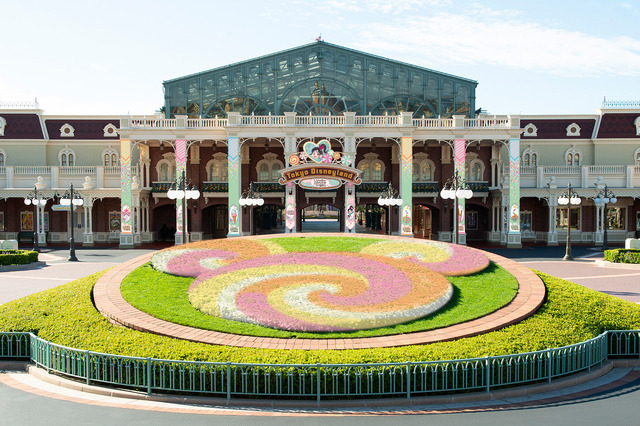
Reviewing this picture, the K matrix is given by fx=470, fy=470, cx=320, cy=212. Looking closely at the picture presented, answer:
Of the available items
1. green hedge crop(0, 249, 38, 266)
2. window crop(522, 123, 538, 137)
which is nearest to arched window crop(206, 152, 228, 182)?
green hedge crop(0, 249, 38, 266)

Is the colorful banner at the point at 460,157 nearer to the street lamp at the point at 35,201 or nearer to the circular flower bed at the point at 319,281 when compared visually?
the circular flower bed at the point at 319,281

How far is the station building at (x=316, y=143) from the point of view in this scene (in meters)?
38.8

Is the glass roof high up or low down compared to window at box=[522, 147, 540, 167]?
up

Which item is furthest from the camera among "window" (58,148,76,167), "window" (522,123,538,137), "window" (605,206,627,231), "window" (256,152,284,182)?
"window" (58,148,76,167)

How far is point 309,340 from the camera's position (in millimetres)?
10633

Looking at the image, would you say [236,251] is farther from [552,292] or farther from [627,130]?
[627,130]

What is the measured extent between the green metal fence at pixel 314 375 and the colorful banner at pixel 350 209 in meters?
27.5

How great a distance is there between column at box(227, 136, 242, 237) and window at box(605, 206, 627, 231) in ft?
111

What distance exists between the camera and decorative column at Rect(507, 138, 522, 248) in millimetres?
38438

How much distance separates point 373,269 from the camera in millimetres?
14656

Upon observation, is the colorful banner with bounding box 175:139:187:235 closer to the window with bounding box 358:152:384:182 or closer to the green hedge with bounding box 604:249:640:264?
the window with bounding box 358:152:384:182

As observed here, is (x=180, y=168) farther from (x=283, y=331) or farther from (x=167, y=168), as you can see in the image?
(x=283, y=331)

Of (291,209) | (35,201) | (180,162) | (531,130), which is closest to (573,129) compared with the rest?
(531,130)

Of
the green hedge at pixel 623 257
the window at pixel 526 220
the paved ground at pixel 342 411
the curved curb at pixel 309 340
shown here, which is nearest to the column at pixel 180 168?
the curved curb at pixel 309 340
